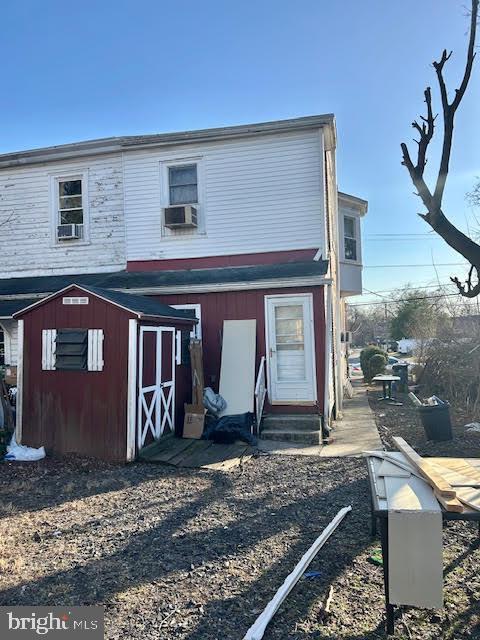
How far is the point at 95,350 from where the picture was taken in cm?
697

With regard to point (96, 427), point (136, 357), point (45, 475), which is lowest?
point (45, 475)

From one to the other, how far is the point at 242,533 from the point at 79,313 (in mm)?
4416

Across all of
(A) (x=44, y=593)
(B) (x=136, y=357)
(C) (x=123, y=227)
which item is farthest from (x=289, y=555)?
(C) (x=123, y=227)

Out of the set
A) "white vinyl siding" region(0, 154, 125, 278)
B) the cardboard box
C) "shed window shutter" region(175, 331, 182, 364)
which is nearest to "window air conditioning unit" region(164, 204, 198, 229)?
"white vinyl siding" region(0, 154, 125, 278)

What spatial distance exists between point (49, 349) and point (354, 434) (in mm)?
5771

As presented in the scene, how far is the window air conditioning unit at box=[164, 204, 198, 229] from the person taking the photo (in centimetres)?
981

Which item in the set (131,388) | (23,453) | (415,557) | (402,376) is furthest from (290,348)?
(402,376)

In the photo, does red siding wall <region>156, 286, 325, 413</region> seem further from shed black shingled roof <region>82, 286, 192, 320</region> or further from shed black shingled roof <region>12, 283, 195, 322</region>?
shed black shingled roof <region>12, 283, 195, 322</region>

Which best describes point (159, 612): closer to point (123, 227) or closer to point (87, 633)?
point (87, 633)

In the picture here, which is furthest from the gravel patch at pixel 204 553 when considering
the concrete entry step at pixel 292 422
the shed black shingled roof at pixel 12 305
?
the shed black shingled roof at pixel 12 305

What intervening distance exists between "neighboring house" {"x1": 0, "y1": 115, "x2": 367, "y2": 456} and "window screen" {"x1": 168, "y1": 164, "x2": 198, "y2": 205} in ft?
0.08

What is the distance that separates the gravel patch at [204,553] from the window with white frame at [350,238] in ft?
30.8

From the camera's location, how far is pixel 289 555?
3764mm

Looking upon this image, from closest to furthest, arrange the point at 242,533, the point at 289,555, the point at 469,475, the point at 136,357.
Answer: the point at 469,475 → the point at 289,555 → the point at 242,533 → the point at 136,357
